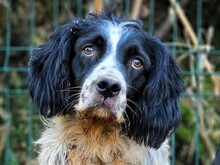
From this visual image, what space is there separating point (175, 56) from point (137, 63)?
2415mm

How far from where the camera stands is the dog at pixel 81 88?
5.03m

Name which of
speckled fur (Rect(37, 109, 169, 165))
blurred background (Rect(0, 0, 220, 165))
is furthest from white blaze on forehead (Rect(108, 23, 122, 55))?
blurred background (Rect(0, 0, 220, 165))

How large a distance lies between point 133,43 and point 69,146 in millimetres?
760

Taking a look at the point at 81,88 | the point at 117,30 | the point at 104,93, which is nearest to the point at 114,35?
the point at 117,30

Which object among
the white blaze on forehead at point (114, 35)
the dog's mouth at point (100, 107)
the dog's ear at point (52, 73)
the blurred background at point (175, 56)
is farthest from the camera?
the blurred background at point (175, 56)

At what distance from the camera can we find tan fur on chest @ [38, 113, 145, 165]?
5.12 meters

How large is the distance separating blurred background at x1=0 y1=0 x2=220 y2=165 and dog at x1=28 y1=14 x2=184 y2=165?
6.28 ft

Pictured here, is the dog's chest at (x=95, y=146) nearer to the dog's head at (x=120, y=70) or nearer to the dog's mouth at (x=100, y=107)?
the dog's head at (x=120, y=70)

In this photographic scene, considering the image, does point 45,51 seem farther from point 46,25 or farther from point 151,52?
point 46,25

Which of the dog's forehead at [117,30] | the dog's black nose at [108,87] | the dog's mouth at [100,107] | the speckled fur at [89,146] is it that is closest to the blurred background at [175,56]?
the dog's forehead at [117,30]

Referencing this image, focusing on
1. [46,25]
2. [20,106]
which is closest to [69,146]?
[20,106]

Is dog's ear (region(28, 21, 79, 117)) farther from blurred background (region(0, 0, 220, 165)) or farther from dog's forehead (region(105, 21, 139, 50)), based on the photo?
blurred background (region(0, 0, 220, 165))

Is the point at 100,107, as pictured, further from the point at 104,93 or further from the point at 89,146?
the point at 89,146

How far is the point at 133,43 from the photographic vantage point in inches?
199
